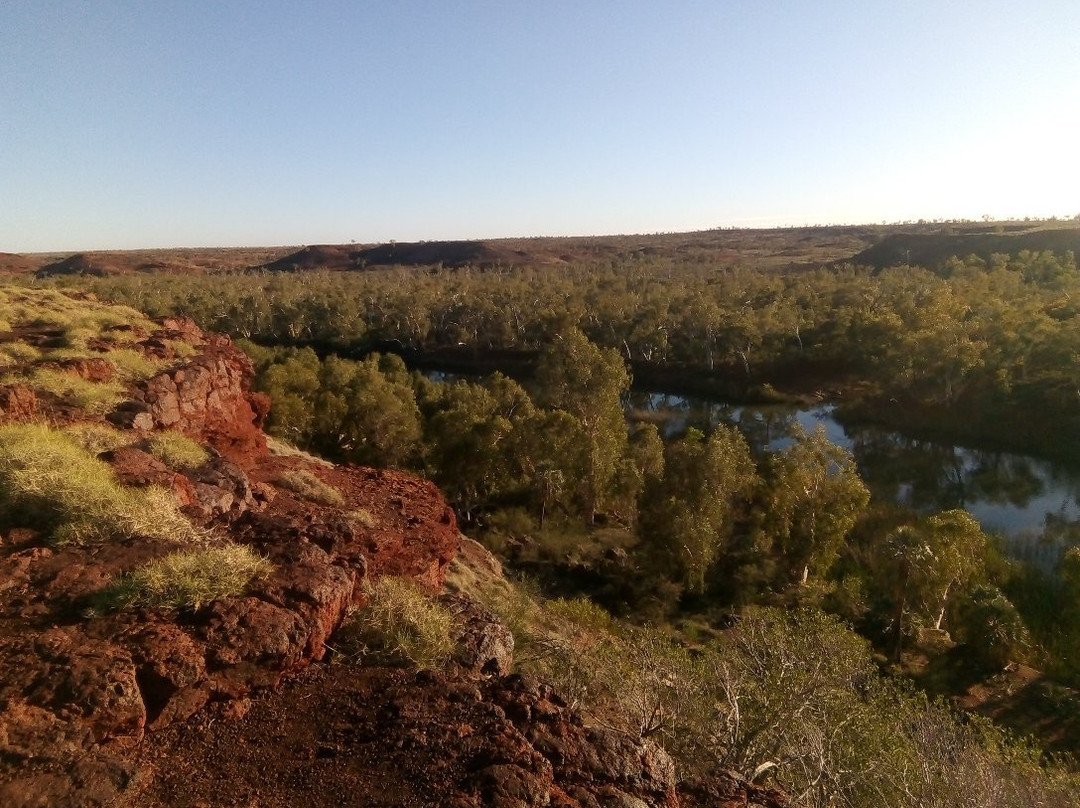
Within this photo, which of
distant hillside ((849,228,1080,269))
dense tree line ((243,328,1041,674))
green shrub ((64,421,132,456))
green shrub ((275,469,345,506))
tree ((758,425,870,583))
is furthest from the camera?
distant hillside ((849,228,1080,269))

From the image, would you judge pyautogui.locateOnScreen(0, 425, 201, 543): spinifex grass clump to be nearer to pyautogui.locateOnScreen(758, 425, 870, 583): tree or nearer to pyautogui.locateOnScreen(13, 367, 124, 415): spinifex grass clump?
pyautogui.locateOnScreen(13, 367, 124, 415): spinifex grass clump

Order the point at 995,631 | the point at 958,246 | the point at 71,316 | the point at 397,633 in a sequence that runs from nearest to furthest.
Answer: the point at 397,633 < the point at 995,631 < the point at 71,316 < the point at 958,246

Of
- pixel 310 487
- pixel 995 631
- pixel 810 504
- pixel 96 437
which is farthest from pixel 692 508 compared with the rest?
pixel 96 437

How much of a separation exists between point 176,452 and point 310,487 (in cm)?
233

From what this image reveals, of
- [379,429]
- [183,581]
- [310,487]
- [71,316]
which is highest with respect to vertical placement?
[71,316]

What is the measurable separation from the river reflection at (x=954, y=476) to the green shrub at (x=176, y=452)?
65.4ft

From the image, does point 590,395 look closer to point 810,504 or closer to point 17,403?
point 810,504

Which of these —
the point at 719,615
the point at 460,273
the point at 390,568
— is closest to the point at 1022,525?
the point at 719,615

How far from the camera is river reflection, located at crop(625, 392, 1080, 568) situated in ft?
85.0

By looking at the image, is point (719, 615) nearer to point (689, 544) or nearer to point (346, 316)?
point (689, 544)

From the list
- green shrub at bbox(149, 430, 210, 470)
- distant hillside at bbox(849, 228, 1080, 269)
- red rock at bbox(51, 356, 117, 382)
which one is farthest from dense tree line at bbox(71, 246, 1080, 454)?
green shrub at bbox(149, 430, 210, 470)

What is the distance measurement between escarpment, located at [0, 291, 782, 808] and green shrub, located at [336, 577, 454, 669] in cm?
18

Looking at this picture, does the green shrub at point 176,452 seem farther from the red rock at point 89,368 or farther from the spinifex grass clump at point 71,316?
the spinifex grass clump at point 71,316

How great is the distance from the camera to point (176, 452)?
9.87 m
